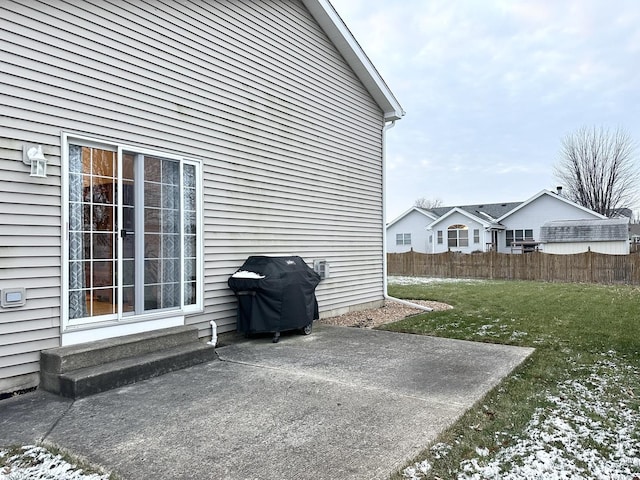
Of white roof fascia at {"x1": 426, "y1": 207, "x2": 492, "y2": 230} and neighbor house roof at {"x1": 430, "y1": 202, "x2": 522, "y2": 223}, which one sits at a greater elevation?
neighbor house roof at {"x1": 430, "y1": 202, "x2": 522, "y2": 223}

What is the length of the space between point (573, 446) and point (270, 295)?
3733 millimetres

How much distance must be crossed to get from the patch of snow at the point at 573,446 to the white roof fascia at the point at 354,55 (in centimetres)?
666

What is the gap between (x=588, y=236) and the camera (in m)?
21.6

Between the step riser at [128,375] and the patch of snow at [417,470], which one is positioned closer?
the patch of snow at [417,470]

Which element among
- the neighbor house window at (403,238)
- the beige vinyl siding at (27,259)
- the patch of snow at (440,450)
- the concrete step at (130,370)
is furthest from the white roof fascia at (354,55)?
the neighbor house window at (403,238)

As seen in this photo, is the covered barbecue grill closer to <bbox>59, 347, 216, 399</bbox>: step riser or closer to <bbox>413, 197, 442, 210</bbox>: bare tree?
<bbox>59, 347, 216, 399</bbox>: step riser

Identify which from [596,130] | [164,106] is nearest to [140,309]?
[164,106]

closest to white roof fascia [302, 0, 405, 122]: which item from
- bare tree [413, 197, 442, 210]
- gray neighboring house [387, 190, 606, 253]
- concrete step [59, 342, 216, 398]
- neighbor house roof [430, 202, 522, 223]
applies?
concrete step [59, 342, 216, 398]

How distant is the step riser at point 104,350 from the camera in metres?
3.90

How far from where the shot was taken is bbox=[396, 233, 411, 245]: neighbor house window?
31342 mm

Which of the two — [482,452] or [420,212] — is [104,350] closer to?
[482,452]

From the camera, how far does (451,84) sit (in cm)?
1756

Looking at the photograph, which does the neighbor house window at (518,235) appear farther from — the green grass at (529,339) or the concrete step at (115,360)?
the concrete step at (115,360)

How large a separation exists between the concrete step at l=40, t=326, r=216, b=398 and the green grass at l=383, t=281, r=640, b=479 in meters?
2.78
